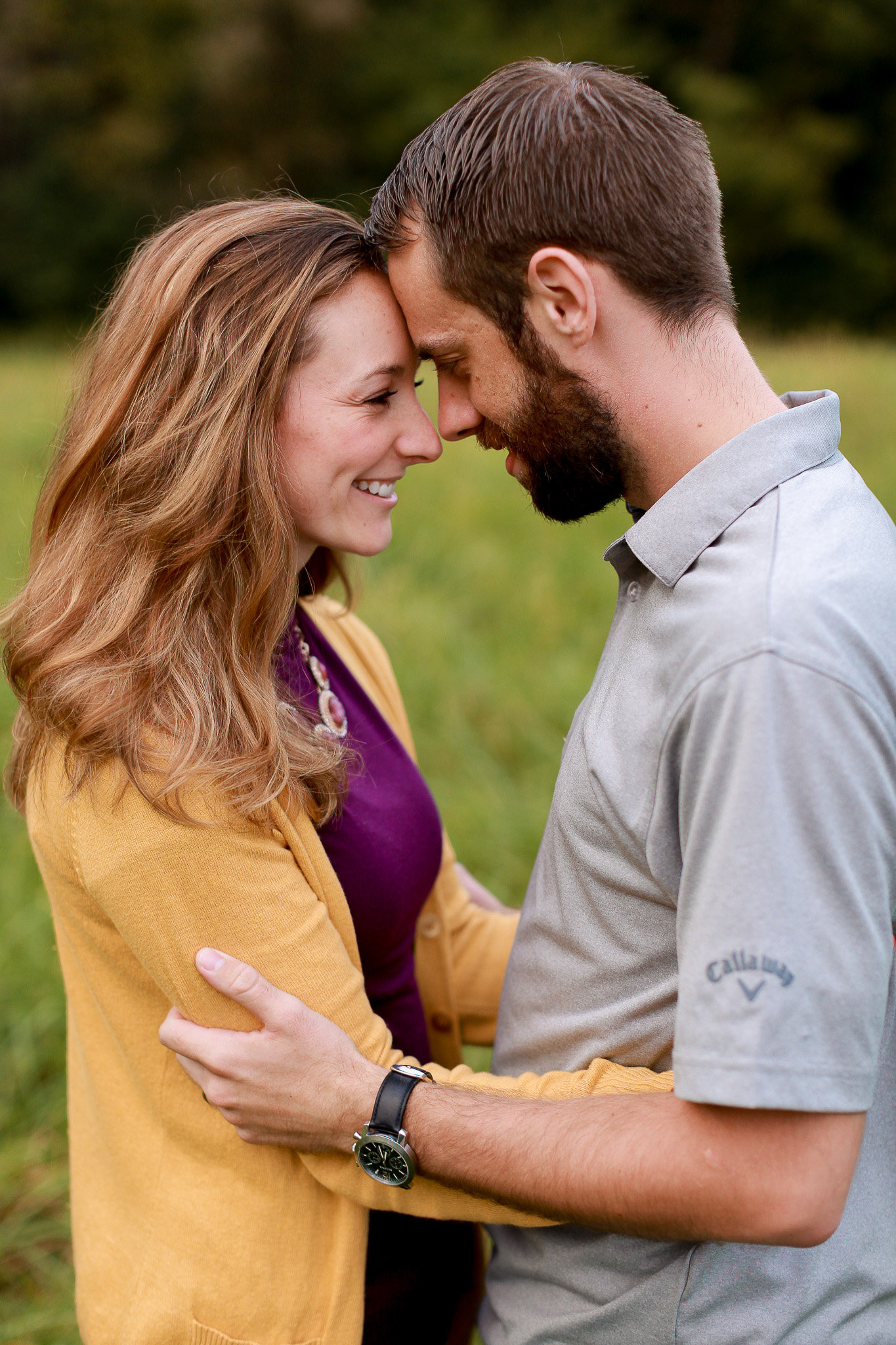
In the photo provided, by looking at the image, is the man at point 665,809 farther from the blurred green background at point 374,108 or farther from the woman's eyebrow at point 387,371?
the blurred green background at point 374,108

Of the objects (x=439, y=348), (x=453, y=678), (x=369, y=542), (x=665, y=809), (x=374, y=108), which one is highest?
(x=374, y=108)

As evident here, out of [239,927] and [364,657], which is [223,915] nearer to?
[239,927]

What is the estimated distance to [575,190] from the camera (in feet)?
4.98

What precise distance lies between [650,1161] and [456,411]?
47.1 inches

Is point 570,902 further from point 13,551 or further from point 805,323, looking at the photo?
point 805,323

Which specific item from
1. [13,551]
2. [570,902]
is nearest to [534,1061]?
[570,902]

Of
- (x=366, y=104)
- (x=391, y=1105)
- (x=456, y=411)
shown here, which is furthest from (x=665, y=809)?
(x=366, y=104)

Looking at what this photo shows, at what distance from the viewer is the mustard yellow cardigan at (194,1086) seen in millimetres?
1525

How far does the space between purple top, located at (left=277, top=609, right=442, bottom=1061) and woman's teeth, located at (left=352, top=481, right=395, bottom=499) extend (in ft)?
0.94

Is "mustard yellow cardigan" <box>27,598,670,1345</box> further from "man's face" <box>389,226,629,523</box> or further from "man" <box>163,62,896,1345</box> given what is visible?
"man's face" <box>389,226,629,523</box>

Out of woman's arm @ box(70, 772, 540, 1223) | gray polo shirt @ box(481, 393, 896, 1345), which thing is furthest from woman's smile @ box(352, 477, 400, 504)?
woman's arm @ box(70, 772, 540, 1223)

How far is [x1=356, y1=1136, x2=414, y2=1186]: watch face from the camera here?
151 cm

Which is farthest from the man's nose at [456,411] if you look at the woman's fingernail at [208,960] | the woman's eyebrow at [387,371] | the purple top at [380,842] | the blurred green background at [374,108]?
the blurred green background at [374,108]

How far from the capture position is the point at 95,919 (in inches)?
64.2
